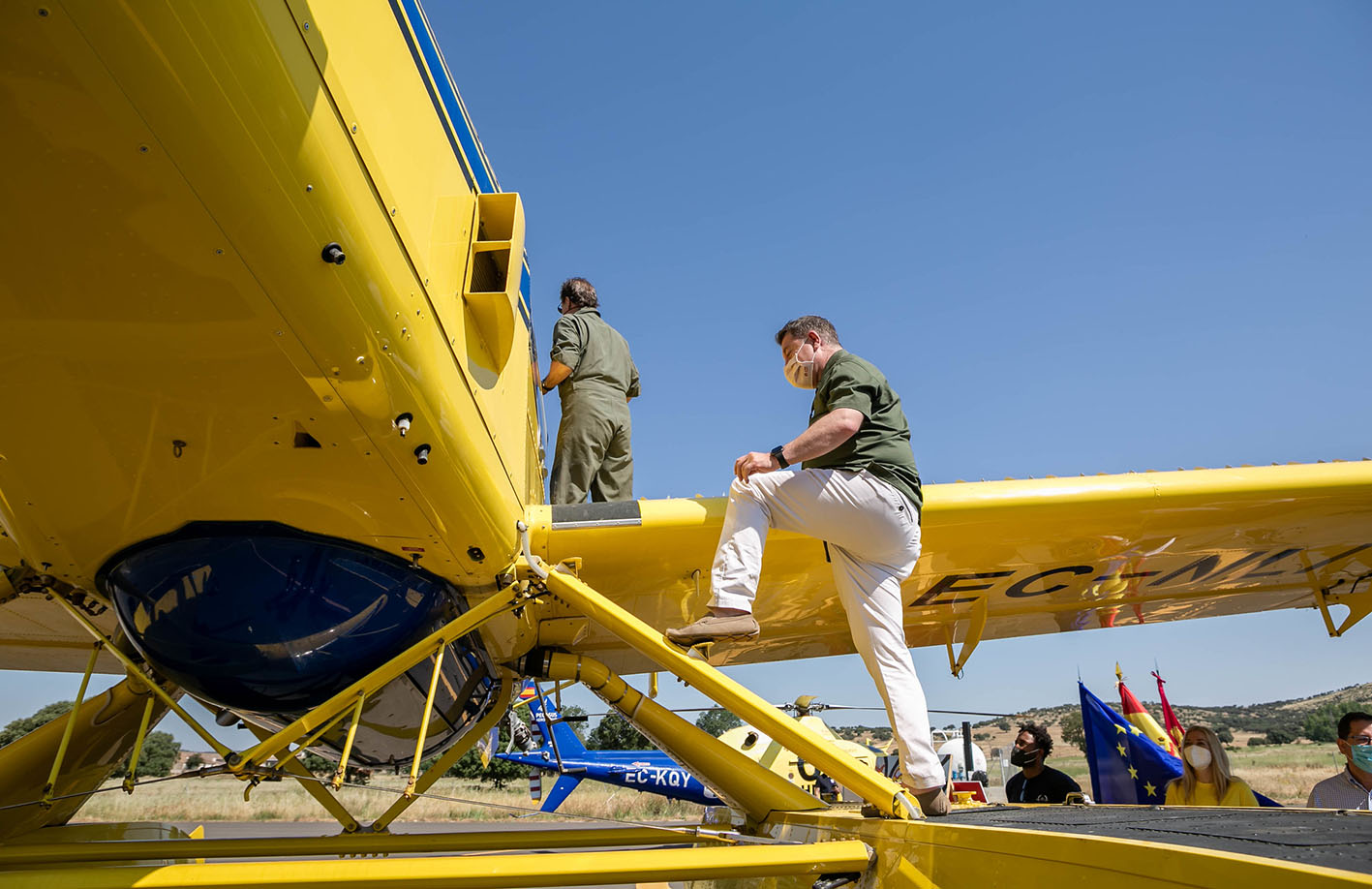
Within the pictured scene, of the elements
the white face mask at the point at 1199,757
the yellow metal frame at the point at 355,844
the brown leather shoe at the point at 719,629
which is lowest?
the yellow metal frame at the point at 355,844

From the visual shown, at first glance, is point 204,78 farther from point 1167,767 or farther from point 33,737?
point 1167,767

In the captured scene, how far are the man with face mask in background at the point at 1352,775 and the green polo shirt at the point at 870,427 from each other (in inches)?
128

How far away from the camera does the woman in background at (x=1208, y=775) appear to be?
4.97m

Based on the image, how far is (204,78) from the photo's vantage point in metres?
1.57

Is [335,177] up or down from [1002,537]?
up

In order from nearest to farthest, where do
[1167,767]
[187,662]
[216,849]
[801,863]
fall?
[801,863], [216,849], [187,662], [1167,767]

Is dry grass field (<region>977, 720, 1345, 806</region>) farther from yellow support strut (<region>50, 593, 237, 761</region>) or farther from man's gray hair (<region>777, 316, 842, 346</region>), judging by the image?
yellow support strut (<region>50, 593, 237, 761</region>)

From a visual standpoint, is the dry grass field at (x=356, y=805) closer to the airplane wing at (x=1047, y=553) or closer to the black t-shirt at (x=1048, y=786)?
A: the black t-shirt at (x=1048, y=786)

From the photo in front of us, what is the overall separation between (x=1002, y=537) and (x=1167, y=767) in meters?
3.77

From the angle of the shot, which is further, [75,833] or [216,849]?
[75,833]

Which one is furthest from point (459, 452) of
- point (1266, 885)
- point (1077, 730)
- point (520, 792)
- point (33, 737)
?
point (1077, 730)

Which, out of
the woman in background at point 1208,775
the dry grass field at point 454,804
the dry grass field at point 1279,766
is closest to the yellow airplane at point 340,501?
the woman in background at point 1208,775

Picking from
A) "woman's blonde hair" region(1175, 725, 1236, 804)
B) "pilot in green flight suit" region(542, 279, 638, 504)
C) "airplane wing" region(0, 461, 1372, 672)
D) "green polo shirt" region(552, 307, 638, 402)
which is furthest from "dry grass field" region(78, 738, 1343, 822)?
"green polo shirt" region(552, 307, 638, 402)

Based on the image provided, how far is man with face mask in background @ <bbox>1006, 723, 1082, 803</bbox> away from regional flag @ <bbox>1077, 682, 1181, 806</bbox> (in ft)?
2.52
